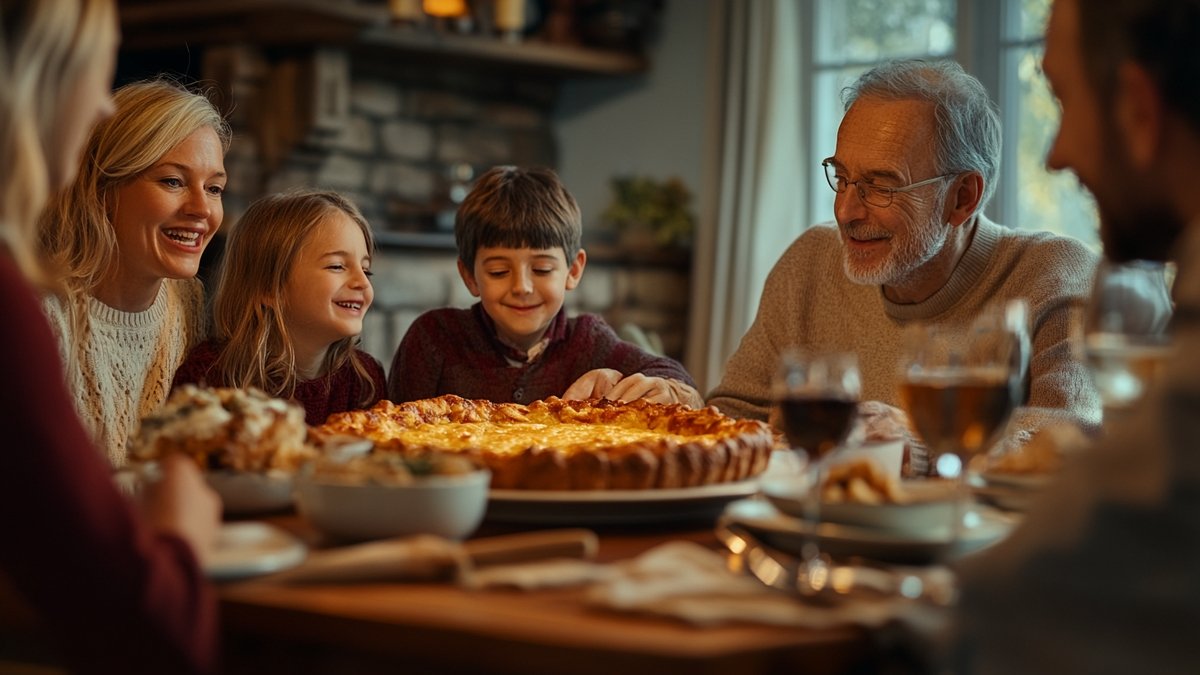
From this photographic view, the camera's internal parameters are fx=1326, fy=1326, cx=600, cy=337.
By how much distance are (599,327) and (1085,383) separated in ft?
3.56

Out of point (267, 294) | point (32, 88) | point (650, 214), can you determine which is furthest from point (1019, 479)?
point (650, 214)

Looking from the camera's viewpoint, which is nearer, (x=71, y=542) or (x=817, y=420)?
(x=71, y=542)

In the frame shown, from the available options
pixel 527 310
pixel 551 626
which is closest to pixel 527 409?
pixel 527 310

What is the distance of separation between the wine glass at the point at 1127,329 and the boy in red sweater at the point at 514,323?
4.79ft

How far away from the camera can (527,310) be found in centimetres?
285

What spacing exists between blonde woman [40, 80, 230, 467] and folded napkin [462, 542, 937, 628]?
157cm

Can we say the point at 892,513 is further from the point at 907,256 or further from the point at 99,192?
the point at 99,192

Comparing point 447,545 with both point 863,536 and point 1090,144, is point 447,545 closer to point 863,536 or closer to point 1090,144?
point 863,536

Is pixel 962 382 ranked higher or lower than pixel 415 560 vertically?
higher

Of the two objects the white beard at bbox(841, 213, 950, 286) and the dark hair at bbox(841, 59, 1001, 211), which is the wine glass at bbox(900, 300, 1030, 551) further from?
the dark hair at bbox(841, 59, 1001, 211)

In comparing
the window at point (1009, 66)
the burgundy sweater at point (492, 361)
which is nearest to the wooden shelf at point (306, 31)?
the window at point (1009, 66)

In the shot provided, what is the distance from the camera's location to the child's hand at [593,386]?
2438 millimetres

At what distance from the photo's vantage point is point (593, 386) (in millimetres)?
2471

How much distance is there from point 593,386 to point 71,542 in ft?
4.89
